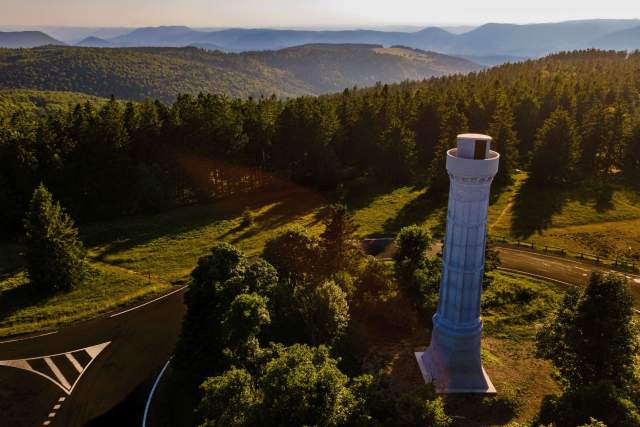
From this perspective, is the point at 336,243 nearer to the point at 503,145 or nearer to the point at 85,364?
the point at 85,364

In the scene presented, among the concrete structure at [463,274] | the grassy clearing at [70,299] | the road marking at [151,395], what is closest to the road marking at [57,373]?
the grassy clearing at [70,299]

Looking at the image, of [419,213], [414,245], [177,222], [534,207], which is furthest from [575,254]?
[177,222]

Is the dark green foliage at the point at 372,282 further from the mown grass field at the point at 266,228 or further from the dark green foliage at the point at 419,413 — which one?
the mown grass field at the point at 266,228

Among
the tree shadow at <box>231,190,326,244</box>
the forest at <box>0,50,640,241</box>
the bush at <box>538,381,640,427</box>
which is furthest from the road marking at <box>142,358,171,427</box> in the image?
the forest at <box>0,50,640,241</box>

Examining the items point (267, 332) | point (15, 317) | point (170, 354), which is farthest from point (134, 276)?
point (267, 332)

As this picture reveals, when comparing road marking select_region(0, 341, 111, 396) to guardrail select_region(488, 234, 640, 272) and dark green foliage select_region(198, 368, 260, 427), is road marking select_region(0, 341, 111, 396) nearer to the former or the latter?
dark green foliage select_region(198, 368, 260, 427)
